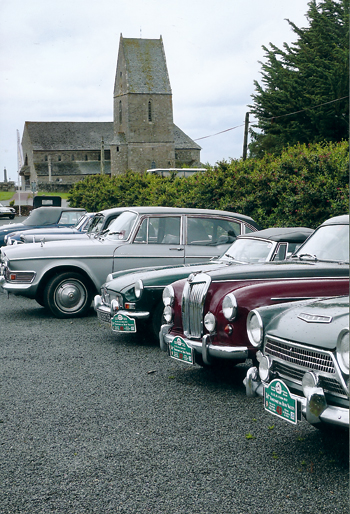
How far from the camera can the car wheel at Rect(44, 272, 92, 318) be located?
9.67 meters

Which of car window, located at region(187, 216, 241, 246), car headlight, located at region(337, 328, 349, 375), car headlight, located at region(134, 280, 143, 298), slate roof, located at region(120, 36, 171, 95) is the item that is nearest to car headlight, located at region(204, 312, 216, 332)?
car headlight, located at region(134, 280, 143, 298)

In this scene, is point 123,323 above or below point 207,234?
below

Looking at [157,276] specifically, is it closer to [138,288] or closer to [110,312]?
[138,288]

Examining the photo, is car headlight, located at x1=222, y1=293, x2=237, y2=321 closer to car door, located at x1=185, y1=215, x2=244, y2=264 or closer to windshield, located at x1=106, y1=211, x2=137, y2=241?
car door, located at x1=185, y1=215, x2=244, y2=264

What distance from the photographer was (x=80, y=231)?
44.8ft

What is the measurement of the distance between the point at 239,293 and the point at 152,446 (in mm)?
1606

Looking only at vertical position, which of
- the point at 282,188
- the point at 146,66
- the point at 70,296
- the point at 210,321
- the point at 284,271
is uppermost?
the point at 146,66

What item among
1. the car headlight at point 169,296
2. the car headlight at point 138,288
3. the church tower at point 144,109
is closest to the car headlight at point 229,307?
the car headlight at point 169,296

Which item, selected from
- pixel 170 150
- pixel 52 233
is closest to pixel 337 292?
pixel 52 233

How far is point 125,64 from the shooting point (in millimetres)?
80438

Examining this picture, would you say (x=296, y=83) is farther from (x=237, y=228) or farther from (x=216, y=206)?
(x=237, y=228)

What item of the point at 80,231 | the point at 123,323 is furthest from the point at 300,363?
the point at 80,231

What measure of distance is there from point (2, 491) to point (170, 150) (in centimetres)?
8105

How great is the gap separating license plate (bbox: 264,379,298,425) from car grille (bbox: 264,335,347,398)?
0.43 feet
